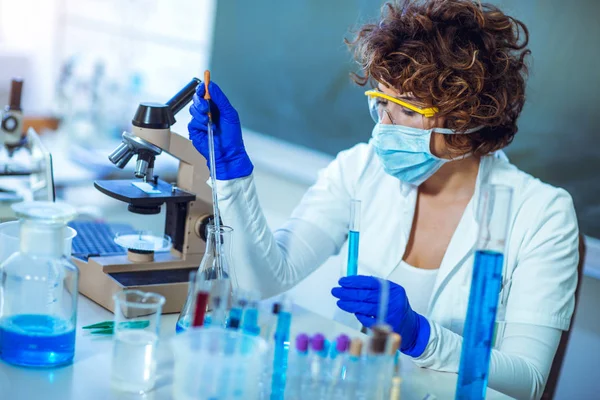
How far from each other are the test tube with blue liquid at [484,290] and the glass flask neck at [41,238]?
587mm

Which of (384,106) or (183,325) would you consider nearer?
(183,325)

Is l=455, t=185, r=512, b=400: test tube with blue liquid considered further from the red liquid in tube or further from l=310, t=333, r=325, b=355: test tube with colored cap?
the red liquid in tube

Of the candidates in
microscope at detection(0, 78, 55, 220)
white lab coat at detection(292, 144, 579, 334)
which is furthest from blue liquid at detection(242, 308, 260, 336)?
microscope at detection(0, 78, 55, 220)

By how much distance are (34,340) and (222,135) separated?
1.88ft

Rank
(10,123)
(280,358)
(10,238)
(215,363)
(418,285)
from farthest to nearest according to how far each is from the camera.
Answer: (10,123), (418,285), (10,238), (280,358), (215,363)

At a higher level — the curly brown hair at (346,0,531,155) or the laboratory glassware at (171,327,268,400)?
the curly brown hair at (346,0,531,155)

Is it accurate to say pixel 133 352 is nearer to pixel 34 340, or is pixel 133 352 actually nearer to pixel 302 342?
pixel 34 340

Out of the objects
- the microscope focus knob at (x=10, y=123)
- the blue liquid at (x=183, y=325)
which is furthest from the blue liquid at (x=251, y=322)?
Result: the microscope focus knob at (x=10, y=123)

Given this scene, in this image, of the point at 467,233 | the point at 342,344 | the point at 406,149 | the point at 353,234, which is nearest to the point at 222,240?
the point at 353,234

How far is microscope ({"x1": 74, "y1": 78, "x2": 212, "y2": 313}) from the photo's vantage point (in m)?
1.36

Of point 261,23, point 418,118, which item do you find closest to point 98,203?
point 261,23

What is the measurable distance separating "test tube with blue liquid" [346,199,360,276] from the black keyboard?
1.52ft

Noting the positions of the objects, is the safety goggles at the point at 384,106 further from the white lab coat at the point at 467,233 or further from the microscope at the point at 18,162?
the microscope at the point at 18,162

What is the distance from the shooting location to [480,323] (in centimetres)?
101
